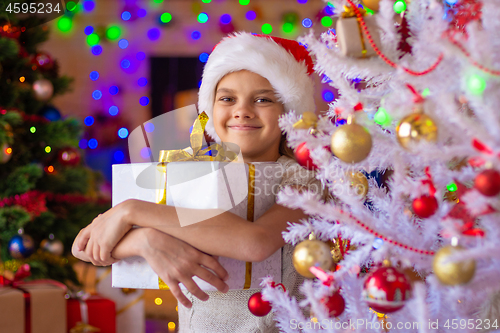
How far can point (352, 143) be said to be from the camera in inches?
18.7

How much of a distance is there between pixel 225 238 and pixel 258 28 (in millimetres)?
2393

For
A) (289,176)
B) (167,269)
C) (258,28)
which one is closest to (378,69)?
(289,176)

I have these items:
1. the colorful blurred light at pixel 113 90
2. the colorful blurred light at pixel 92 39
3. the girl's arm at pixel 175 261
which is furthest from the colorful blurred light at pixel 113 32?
the girl's arm at pixel 175 261

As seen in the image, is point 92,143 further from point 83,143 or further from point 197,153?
point 197,153

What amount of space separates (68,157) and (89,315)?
0.75 m

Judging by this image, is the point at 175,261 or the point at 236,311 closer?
the point at 175,261

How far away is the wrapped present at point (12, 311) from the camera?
4.78 ft

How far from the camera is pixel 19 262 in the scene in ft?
5.45

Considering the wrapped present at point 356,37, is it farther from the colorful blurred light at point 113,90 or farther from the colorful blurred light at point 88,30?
the colorful blurred light at point 88,30

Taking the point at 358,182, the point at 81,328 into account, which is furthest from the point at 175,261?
the point at 81,328

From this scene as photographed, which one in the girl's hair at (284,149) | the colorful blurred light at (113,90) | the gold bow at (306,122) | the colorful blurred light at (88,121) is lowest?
the colorful blurred light at (88,121)

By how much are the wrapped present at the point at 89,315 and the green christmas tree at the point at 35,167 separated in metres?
0.12

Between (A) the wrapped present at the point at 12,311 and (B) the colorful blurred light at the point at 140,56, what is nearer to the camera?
(A) the wrapped present at the point at 12,311

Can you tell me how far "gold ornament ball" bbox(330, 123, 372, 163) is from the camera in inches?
18.7
